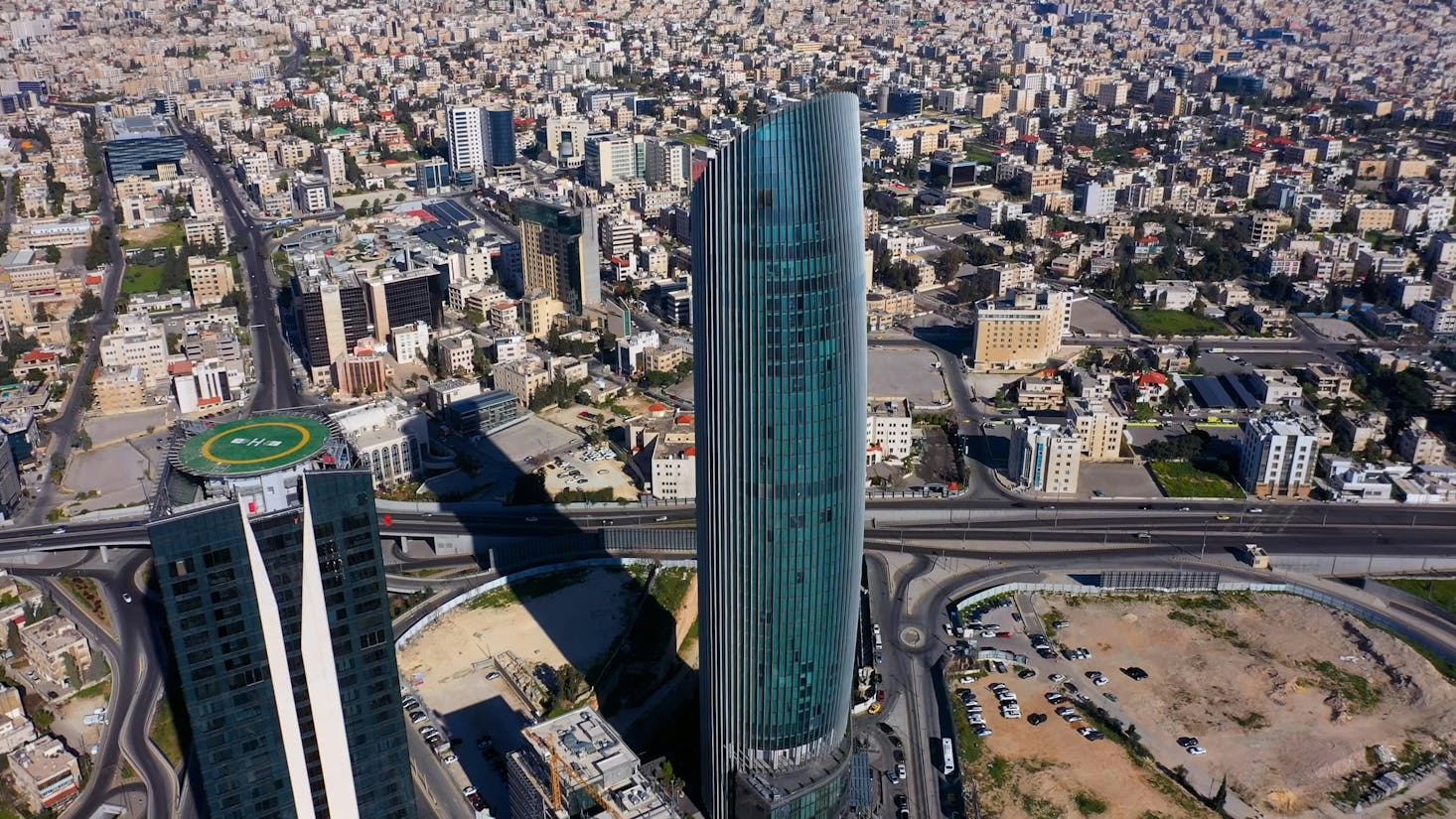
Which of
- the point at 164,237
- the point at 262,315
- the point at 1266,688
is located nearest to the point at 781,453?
the point at 1266,688

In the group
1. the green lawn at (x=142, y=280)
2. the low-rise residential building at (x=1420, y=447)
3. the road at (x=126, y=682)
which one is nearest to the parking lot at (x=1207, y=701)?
the low-rise residential building at (x=1420, y=447)

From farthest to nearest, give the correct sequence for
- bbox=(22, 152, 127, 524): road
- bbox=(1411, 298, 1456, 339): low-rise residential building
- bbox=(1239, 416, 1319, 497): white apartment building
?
1. bbox=(1411, 298, 1456, 339): low-rise residential building
2. bbox=(22, 152, 127, 524): road
3. bbox=(1239, 416, 1319, 497): white apartment building

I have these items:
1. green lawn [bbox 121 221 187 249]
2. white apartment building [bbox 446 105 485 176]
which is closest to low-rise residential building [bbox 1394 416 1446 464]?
white apartment building [bbox 446 105 485 176]

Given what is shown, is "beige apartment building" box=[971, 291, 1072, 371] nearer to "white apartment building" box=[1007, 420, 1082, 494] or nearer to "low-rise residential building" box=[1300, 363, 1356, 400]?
"low-rise residential building" box=[1300, 363, 1356, 400]

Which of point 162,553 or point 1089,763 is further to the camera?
point 1089,763

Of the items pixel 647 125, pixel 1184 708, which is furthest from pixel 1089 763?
pixel 647 125

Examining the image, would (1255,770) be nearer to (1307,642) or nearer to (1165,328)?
(1307,642)
